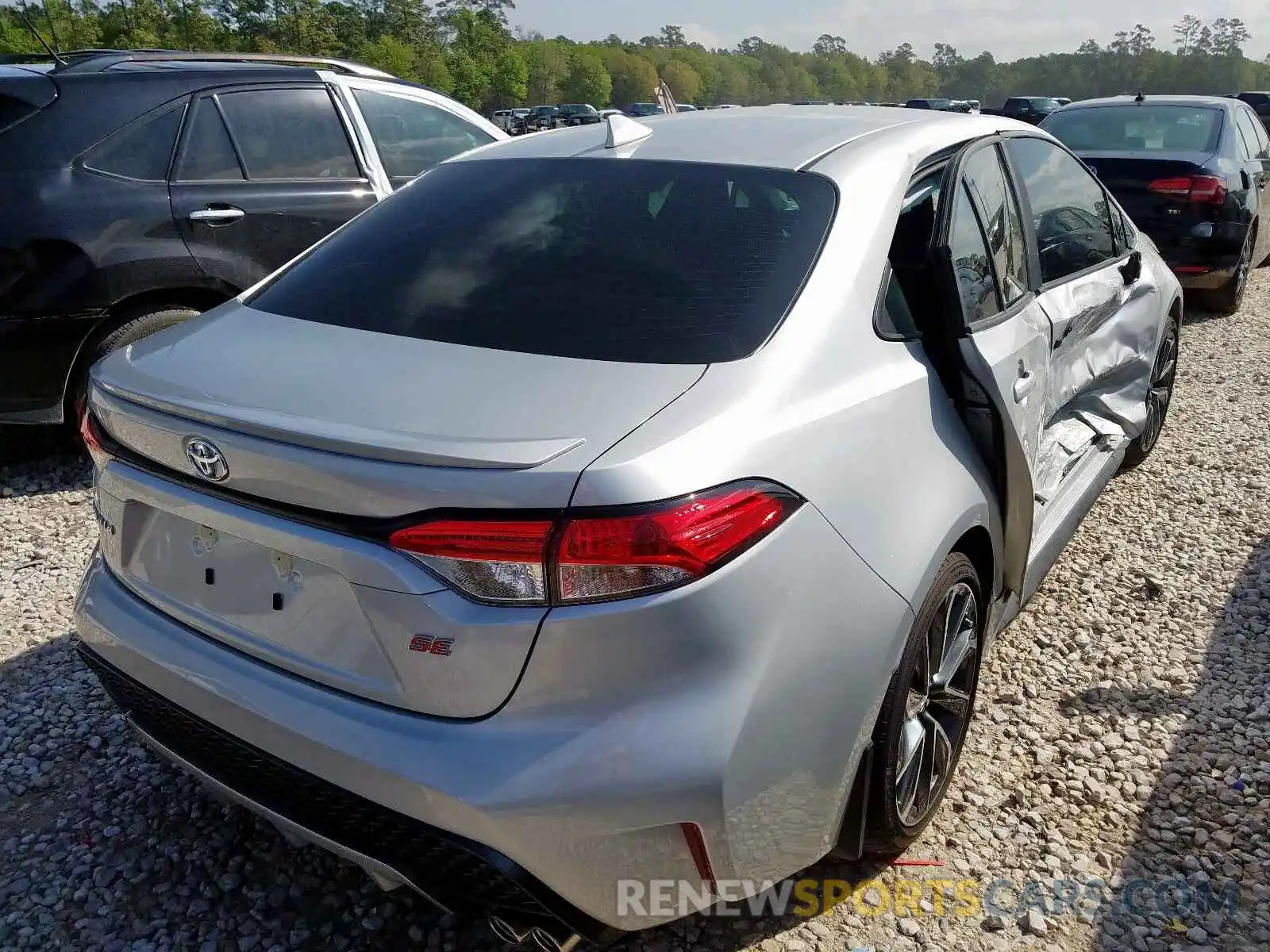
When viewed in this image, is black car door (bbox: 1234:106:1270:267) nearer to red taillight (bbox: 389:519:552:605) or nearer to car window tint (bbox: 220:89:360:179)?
car window tint (bbox: 220:89:360:179)

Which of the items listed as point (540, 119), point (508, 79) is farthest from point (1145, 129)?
point (508, 79)

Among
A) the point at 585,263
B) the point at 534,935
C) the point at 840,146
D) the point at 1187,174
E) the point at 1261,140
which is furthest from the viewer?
the point at 1261,140

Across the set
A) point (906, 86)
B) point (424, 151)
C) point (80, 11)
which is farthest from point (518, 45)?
point (424, 151)

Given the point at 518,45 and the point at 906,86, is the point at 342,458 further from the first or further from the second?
the point at 906,86

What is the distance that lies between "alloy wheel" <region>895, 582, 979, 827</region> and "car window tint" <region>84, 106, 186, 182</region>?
12.6ft

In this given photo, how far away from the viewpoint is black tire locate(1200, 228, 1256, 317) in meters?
7.75

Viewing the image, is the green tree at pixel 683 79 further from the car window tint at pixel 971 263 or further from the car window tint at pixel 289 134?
the car window tint at pixel 971 263

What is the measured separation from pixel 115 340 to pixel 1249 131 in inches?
339

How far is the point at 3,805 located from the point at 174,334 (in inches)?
51.0

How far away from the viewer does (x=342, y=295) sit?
89.1 inches

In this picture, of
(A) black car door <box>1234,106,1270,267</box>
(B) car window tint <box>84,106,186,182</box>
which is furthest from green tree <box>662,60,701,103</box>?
(B) car window tint <box>84,106,186,182</box>

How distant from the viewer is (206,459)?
1.74 metres

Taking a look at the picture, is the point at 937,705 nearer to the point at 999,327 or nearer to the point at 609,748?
the point at 999,327

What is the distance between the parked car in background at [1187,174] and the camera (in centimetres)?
701
